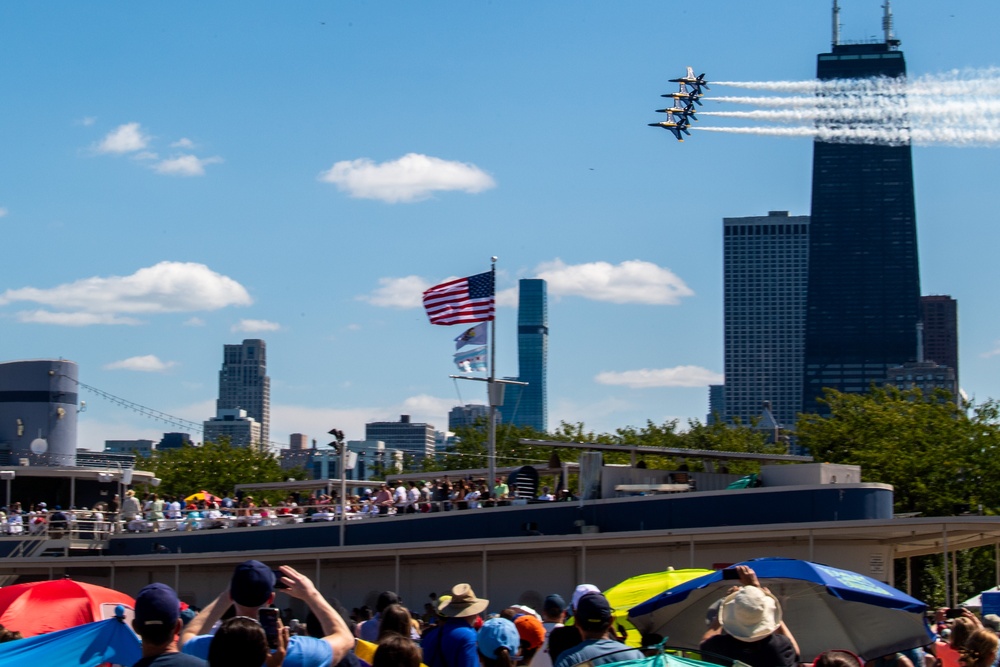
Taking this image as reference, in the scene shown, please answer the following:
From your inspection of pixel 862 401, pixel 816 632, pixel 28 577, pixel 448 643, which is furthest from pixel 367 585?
pixel 862 401

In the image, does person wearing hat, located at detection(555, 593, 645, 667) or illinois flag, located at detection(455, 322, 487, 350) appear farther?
illinois flag, located at detection(455, 322, 487, 350)

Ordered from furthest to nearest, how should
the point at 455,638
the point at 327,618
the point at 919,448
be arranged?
the point at 919,448 < the point at 455,638 < the point at 327,618

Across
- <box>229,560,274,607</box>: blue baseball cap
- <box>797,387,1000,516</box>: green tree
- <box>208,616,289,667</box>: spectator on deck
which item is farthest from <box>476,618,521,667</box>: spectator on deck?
<box>797,387,1000,516</box>: green tree

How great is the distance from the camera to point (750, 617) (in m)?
8.97

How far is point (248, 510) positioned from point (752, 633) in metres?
27.0

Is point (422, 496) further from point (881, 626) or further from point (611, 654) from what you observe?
point (611, 654)

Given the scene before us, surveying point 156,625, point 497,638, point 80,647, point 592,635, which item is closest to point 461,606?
point 497,638

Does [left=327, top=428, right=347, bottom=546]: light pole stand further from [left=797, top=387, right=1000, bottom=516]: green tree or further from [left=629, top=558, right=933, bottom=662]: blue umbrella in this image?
[left=797, top=387, right=1000, bottom=516]: green tree

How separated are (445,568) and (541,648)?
63.5 feet

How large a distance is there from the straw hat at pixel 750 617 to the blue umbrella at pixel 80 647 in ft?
13.0

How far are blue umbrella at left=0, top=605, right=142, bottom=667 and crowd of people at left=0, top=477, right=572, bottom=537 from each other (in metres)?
20.3

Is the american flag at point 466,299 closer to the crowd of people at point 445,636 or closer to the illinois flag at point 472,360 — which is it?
the illinois flag at point 472,360

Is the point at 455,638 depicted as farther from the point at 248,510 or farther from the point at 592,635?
the point at 248,510

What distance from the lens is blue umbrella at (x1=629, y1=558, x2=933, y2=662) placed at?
11516mm
